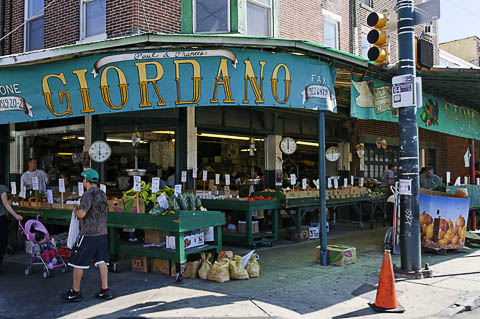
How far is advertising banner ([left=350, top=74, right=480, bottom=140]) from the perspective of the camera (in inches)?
391

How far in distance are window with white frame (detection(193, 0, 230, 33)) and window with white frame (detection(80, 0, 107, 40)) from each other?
2.58 m

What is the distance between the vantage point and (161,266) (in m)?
8.23

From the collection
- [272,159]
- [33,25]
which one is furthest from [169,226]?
[33,25]

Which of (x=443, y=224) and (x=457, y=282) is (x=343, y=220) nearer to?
(x=443, y=224)

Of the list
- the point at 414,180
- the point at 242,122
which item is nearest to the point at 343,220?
the point at 242,122

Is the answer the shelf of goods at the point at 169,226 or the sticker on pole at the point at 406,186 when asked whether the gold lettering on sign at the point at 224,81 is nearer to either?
the shelf of goods at the point at 169,226

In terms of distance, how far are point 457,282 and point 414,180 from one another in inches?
73.7

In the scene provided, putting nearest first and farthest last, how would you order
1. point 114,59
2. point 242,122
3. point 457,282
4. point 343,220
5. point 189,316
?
point 189,316, point 457,282, point 114,59, point 242,122, point 343,220

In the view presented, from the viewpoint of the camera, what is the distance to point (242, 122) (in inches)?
542

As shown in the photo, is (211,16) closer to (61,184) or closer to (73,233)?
(61,184)

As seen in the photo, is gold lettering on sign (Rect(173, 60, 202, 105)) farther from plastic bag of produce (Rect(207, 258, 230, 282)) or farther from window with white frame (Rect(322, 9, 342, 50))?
window with white frame (Rect(322, 9, 342, 50))

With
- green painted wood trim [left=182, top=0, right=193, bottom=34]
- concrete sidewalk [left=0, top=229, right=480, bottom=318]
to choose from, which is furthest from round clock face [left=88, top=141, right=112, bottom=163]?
green painted wood trim [left=182, top=0, right=193, bottom=34]

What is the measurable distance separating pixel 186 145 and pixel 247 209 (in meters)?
2.82

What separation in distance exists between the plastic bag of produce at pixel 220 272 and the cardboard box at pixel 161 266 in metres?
0.91
